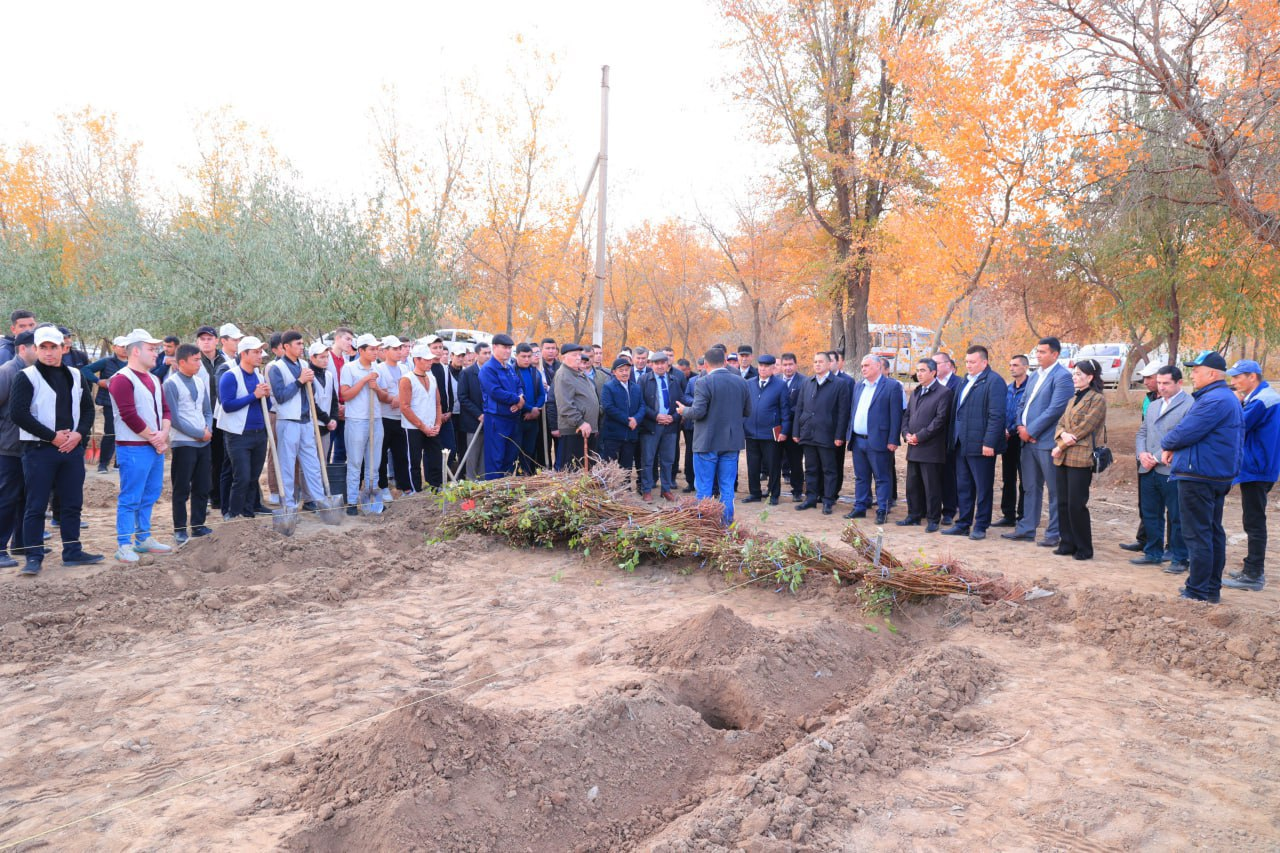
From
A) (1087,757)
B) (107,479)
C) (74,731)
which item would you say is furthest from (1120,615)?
(107,479)

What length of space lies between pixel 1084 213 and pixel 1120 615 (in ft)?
32.9

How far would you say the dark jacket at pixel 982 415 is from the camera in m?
8.15

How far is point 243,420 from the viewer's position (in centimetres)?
777

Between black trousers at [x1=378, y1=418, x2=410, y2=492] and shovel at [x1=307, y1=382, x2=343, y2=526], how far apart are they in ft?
2.54

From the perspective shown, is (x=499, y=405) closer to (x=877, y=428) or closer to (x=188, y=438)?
(x=188, y=438)

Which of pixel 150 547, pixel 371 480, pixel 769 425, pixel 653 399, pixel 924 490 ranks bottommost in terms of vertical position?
pixel 150 547

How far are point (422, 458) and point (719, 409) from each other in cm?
397

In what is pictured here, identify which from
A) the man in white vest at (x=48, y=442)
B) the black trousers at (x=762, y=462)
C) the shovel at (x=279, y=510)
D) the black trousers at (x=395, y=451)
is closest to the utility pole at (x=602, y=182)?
the black trousers at (x=762, y=462)

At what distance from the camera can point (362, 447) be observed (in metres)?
8.84

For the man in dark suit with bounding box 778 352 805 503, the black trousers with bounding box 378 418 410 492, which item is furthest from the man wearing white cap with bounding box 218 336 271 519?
the man in dark suit with bounding box 778 352 805 503

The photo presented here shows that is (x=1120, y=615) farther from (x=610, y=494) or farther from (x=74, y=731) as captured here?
(x=74, y=731)

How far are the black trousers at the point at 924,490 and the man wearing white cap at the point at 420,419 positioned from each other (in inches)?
224

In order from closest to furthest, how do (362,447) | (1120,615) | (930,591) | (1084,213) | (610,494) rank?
(1120,615) → (930,591) → (610,494) → (362,447) → (1084,213)

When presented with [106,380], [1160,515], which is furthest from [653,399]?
[106,380]
